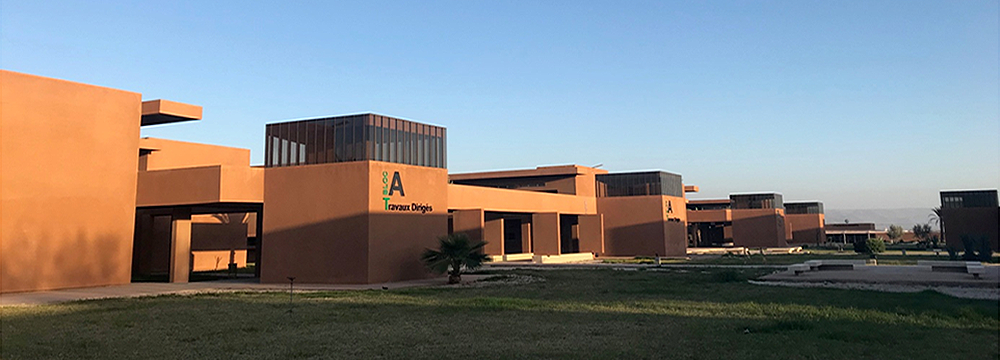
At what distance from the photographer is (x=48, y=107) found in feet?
92.3

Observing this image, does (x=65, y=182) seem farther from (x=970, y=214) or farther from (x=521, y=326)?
(x=970, y=214)

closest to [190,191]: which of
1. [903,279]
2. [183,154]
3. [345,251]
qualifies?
[345,251]

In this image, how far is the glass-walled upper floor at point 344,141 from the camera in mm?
30328

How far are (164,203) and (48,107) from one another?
6430 mm

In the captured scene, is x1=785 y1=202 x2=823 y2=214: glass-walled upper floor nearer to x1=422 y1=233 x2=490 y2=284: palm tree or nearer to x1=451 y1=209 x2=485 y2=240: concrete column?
x1=451 y1=209 x2=485 y2=240: concrete column

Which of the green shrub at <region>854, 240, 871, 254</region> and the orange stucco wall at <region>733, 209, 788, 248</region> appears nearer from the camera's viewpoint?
the green shrub at <region>854, 240, 871, 254</region>

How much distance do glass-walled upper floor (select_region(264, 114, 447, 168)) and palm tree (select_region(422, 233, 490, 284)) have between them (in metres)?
5.22

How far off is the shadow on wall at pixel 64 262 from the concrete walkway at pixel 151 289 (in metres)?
0.69

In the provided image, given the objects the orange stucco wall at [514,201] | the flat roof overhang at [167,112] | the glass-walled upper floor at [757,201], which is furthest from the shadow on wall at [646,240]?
the flat roof overhang at [167,112]

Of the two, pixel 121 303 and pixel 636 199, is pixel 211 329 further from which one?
pixel 636 199

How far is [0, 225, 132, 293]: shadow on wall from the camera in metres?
27.1

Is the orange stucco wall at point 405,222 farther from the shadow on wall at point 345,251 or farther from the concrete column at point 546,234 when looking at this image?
the concrete column at point 546,234

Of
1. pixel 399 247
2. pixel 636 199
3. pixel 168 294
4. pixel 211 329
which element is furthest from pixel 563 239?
pixel 211 329

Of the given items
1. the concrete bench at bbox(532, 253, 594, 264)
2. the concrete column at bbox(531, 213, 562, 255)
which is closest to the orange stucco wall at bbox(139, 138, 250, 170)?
the concrete bench at bbox(532, 253, 594, 264)
